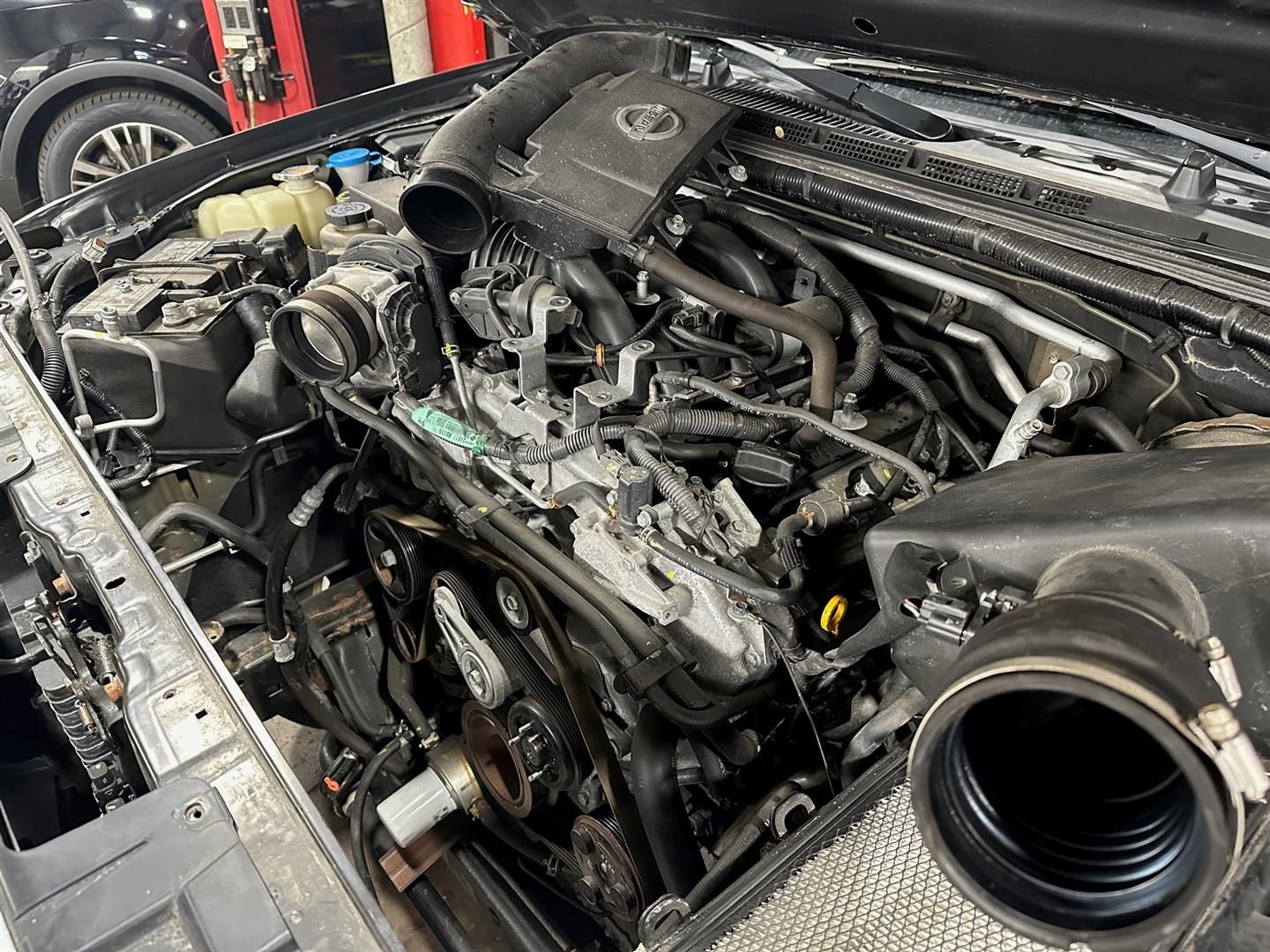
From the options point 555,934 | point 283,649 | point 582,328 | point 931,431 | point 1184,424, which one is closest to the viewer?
point 1184,424

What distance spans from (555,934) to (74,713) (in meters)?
1.16

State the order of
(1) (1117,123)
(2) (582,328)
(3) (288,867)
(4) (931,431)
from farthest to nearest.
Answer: (2) (582,328) < (1) (1117,123) < (4) (931,431) < (3) (288,867)

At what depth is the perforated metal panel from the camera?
978mm

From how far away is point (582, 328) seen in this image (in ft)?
6.03

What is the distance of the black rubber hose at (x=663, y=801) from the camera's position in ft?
5.10

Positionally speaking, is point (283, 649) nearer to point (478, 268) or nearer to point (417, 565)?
point (417, 565)

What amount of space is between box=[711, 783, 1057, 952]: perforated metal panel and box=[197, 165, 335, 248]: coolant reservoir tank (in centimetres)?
234

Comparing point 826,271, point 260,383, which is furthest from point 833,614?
point 260,383

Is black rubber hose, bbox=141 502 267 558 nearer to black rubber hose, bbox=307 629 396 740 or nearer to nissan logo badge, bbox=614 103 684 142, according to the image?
black rubber hose, bbox=307 629 396 740

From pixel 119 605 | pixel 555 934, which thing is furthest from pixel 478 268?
pixel 555 934

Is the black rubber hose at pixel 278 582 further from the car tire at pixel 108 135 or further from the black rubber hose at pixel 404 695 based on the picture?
the car tire at pixel 108 135

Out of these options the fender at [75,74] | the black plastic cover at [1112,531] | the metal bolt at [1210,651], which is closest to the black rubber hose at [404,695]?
the black plastic cover at [1112,531]

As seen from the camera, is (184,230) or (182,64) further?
(182,64)

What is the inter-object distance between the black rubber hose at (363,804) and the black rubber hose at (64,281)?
1314mm
